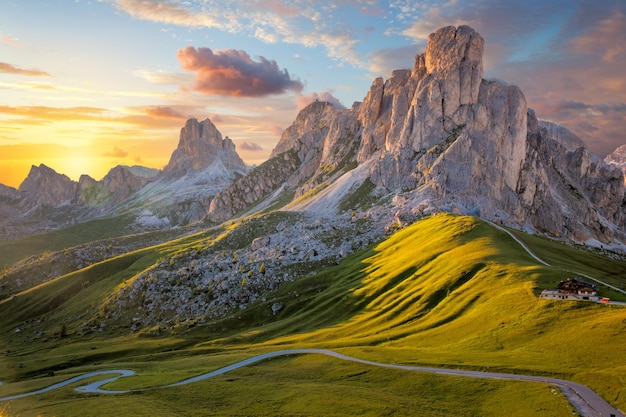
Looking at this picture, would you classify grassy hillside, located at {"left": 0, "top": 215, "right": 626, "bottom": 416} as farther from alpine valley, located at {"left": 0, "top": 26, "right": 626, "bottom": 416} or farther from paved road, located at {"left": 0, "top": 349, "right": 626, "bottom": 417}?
paved road, located at {"left": 0, "top": 349, "right": 626, "bottom": 417}

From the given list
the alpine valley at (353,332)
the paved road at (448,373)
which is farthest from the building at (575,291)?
the paved road at (448,373)

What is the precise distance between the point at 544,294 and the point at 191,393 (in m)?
63.0

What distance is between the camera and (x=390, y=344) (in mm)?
85000

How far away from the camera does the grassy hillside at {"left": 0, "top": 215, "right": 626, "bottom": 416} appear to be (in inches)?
2127

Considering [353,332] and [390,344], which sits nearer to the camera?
[390,344]

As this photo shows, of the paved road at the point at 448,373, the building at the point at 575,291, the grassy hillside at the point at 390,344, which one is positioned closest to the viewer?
the paved road at the point at 448,373

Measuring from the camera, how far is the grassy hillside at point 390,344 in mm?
54031

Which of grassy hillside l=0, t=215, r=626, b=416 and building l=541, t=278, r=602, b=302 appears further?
building l=541, t=278, r=602, b=302

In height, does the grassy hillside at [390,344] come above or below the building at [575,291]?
below

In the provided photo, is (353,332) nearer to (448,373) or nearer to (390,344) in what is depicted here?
(390,344)

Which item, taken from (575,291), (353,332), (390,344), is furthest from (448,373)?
(353,332)

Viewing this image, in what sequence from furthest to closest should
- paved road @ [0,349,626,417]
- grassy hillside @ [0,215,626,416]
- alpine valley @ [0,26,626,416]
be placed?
alpine valley @ [0,26,626,416]
grassy hillside @ [0,215,626,416]
paved road @ [0,349,626,417]

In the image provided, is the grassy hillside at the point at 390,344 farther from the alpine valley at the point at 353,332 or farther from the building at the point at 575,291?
the building at the point at 575,291

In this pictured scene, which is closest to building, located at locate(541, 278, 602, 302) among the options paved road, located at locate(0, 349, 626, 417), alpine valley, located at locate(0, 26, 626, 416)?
alpine valley, located at locate(0, 26, 626, 416)
